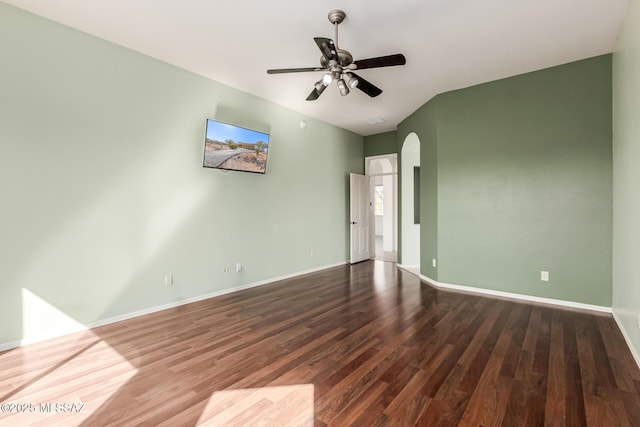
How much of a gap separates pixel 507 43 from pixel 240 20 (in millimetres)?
2895

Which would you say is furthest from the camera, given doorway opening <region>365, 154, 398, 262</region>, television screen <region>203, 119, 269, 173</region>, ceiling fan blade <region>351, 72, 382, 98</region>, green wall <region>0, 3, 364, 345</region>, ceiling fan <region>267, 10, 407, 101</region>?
doorway opening <region>365, 154, 398, 262</region>

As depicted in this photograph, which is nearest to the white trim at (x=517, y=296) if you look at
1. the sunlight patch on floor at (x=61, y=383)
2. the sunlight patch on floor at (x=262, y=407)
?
the sunlight patch on floor at (x=262, y=407)

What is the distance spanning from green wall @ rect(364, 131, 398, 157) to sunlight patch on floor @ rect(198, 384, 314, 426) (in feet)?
19.0

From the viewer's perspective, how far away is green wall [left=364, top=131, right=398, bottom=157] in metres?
6.85

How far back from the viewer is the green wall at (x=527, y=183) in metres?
3.63

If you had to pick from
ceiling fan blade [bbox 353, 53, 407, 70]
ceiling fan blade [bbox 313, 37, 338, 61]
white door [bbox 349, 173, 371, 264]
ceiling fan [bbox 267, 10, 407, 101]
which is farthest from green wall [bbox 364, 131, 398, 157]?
ceiling fan blade [bbox 313, 37, 338, 61]

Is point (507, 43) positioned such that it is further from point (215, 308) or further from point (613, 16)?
point (215, 308)

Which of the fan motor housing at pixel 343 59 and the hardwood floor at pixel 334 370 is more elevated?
the fan motor housing at pixel 343 59

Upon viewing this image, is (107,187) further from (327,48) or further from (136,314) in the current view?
(327,48)

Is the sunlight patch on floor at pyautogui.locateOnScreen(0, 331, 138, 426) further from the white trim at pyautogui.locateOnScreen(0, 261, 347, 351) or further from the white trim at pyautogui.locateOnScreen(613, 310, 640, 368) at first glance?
the white trim at pyautogui.locateOnScreen(613, 310, 640, 368)

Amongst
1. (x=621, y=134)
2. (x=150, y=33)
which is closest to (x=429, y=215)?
→ (x=621, y=134)

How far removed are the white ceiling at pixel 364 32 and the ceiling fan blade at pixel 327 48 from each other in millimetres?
428

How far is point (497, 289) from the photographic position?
169 inches

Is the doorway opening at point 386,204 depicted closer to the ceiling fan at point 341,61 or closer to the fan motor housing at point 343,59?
the ceiling fan at point 341,61
